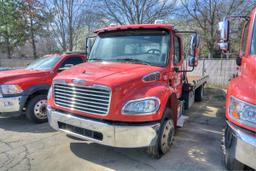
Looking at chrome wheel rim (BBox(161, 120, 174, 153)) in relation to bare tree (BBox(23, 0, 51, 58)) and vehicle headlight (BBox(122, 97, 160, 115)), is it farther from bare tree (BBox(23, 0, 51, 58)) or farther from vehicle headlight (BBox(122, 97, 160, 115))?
bare tree (BBox(23, 0, 51, 58))

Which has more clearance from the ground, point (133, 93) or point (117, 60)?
point (117, 60)

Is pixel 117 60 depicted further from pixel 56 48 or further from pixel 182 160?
pixel 56 48

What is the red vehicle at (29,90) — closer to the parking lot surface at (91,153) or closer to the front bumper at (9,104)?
the front bumper at (9,104)

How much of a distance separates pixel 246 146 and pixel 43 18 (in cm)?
2135

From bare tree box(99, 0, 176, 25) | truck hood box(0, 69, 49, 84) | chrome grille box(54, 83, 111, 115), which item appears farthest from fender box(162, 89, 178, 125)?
bare tree box(99, 0, 176, 25)

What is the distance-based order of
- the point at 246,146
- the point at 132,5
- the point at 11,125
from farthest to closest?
the point at 132,5 → the point at 11,125 → the point at 246,146

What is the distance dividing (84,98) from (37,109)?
113 inches

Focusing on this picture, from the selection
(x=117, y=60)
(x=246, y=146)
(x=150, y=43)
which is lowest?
(x=246, y=146)

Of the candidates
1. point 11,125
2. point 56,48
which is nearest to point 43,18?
point 56,48

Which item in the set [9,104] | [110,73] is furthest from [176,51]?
[9,104]

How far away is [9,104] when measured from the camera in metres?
5.11

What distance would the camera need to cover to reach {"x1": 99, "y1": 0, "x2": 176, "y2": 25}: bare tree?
13594 millimetres

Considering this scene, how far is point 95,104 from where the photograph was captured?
319cm

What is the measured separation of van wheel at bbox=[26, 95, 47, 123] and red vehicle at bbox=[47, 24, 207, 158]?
77.1 inches
